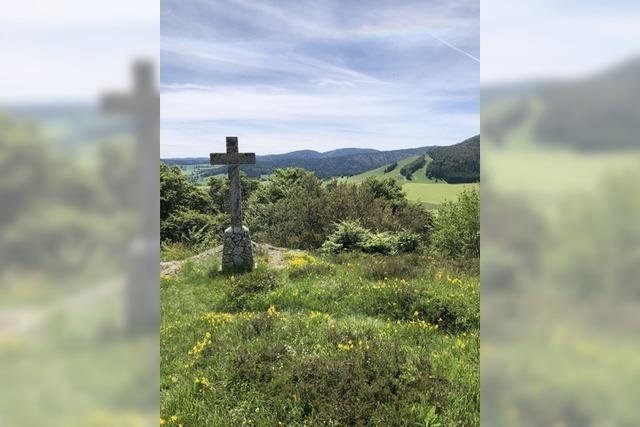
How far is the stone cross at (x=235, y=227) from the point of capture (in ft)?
39.3

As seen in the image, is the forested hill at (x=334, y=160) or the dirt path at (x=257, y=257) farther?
the forested hill at (x=334, y=160)

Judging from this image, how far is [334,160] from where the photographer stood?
45.7 meters

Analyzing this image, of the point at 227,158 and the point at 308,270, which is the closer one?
the point at 308,270

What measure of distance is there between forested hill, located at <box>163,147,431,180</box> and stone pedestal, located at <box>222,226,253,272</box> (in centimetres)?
2421

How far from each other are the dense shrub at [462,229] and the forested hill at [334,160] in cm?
1855

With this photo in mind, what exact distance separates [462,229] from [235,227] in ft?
27.1

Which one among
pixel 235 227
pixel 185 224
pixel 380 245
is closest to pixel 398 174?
pixel 185 224

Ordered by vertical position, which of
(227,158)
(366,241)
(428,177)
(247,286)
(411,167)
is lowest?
(247,286)
